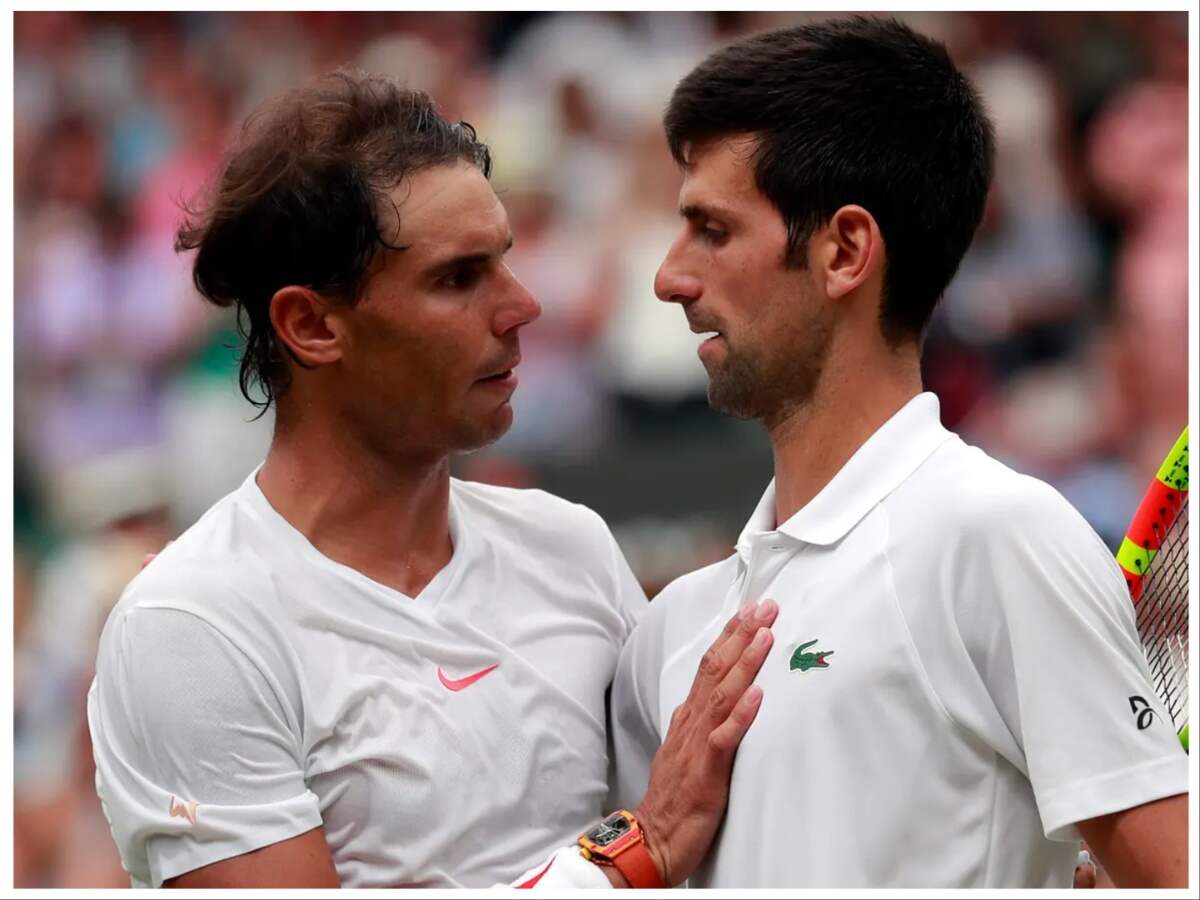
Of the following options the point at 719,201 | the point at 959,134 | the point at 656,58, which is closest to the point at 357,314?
the point at 719,201

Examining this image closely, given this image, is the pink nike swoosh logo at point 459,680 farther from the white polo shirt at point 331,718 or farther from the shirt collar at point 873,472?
A: the shirt collar at point 873,472

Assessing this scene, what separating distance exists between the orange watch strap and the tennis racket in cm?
84

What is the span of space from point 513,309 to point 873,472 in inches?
26.9

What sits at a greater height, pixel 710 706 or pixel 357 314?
pixel 357 314

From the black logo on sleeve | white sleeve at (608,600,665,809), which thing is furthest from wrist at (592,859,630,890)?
the black logo on sleeve

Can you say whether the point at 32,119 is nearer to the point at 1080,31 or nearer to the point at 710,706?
the point at 1080,31

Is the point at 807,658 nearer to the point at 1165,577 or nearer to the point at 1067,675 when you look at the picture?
the point at 1067,675

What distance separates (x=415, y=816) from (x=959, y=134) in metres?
Answer: 1.30

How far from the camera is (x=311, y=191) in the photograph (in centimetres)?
269

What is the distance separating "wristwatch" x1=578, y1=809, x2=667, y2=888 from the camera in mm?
2525

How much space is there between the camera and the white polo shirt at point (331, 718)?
2.48m

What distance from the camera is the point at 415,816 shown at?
8.32 ft

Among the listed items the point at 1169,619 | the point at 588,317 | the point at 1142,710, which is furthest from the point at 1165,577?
the point at 588,317

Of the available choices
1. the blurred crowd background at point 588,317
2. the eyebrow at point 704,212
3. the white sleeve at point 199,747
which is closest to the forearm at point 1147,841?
the eyebrow at point 704,212
